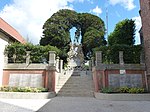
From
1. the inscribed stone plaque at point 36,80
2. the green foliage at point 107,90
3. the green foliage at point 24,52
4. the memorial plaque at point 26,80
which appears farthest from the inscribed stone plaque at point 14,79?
the green foliage at point 107,90

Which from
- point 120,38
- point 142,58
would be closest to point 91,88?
point 142,58

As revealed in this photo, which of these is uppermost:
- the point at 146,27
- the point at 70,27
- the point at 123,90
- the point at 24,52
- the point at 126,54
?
the point at 70,27

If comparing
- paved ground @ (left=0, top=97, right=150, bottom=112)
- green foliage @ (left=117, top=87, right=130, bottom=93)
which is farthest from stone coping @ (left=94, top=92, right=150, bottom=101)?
paved ground @ (left=0, top=97, right=150, bottom=112)

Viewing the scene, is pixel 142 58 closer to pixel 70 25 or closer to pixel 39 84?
pixel 39 84

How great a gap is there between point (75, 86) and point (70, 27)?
18.6 metres

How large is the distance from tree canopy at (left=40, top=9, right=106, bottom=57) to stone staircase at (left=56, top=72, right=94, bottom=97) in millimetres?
12233

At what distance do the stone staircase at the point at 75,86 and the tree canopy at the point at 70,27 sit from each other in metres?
12.2

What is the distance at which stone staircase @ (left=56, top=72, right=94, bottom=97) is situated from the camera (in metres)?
13.9

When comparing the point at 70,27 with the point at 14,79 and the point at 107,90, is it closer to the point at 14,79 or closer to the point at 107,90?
the point at 14,79

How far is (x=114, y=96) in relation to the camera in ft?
38.1

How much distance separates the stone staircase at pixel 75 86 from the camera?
13873 mm

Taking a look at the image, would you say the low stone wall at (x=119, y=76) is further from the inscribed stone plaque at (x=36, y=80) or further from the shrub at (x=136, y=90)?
the inscribed stone plaque at (x=36, y=80)

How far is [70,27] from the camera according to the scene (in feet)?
105

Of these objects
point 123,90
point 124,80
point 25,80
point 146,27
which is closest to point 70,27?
point 146,27
